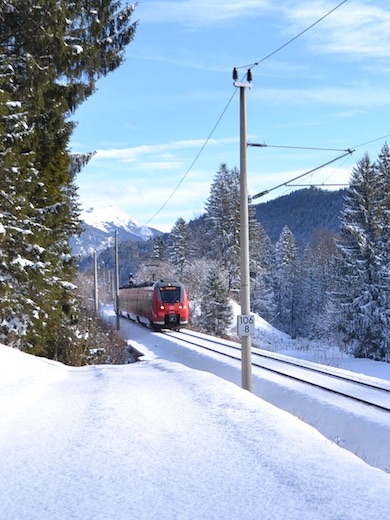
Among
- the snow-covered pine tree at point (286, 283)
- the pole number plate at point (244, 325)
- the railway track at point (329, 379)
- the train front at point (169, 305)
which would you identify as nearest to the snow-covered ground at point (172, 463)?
the pole number plate at point (244, 325)

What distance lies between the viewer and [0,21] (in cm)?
1462

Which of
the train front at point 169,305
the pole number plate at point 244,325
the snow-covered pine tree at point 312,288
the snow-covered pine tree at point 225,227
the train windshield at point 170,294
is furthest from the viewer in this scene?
the snow-covered pine tree at point 312,288

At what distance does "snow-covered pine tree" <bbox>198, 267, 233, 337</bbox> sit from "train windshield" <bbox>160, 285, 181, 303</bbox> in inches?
655

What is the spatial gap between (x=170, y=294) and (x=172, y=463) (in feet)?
95.4

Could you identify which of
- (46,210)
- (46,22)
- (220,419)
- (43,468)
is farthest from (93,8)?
(43,468)

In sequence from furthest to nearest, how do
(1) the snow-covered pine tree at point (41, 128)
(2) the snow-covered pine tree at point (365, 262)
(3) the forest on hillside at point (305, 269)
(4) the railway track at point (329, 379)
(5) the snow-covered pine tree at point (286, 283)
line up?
A: 1. (5) the snow-covered pine tree at point (286, 283)
2. (3) the forest on hillside at point (305, 269)
3. (2) the snow-covered pine tree at point (365, 262)
4. (1) the snow-covered pine tree at point (41, 128)
5. (4) the railway track at point (329, 379)

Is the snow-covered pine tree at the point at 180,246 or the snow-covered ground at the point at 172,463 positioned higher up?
the snow-covered pine tree at the point at 180,246

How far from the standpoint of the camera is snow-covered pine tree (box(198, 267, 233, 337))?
51.1 metres

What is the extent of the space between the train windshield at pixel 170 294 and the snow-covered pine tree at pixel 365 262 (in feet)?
48.5

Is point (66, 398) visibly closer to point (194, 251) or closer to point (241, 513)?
point (241, 513)

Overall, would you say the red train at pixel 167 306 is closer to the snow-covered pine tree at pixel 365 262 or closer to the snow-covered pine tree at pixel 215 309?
the snow-covered pine tree at pixel 365 262

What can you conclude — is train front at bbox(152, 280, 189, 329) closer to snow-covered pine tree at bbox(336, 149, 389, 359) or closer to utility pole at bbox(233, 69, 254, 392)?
snow-covered pine tree at bbox(336, 149, 389, 359)

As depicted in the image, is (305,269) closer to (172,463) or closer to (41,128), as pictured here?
(41,128)

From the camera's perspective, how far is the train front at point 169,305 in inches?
1332
